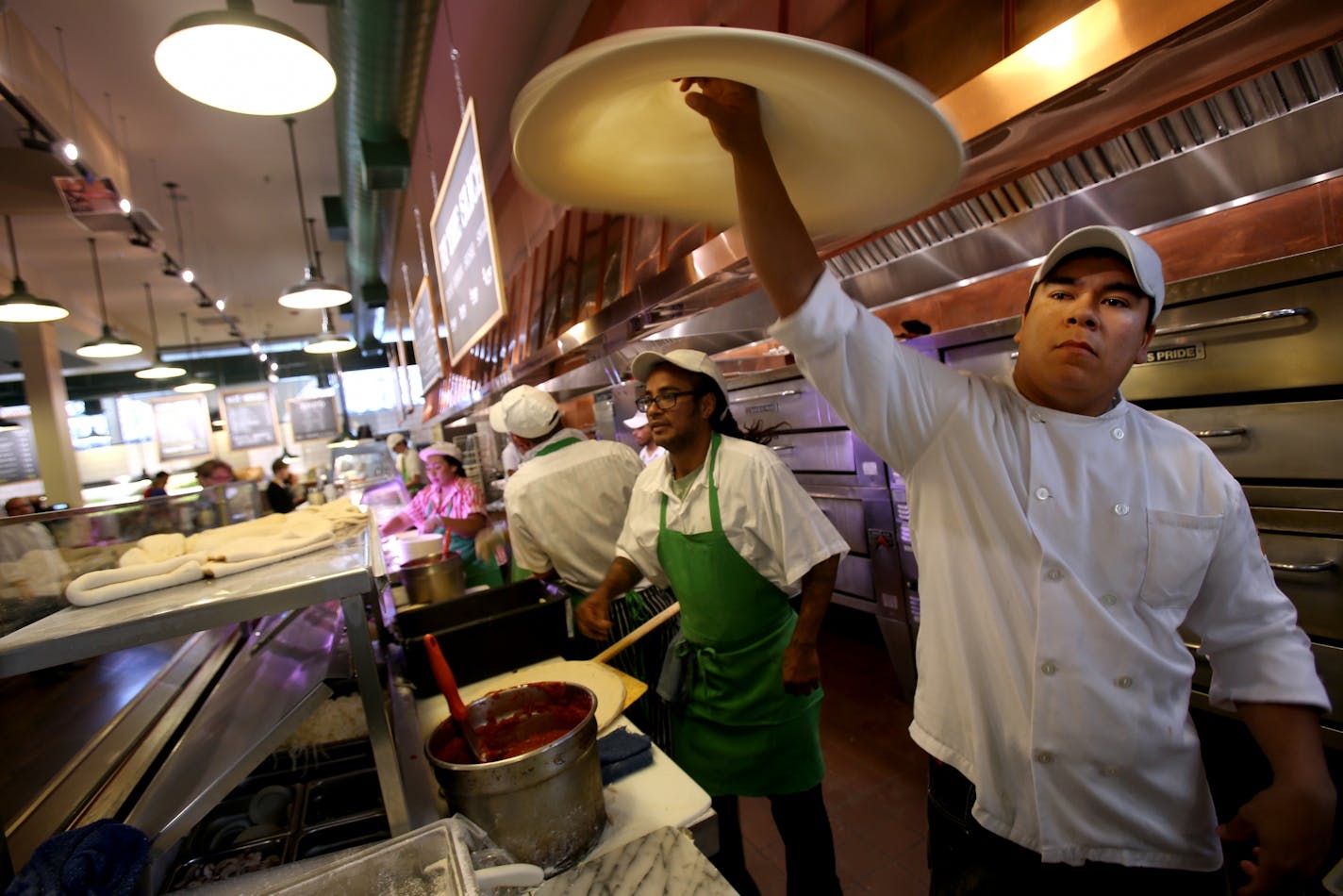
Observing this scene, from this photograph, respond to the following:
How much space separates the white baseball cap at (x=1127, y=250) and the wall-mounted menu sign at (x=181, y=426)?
1822 cm

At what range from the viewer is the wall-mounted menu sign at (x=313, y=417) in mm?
15891

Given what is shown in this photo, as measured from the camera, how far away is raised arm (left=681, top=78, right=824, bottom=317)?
0.86 meters

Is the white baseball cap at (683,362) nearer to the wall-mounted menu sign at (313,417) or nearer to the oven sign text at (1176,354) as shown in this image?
the oven sign text at (1176,354)

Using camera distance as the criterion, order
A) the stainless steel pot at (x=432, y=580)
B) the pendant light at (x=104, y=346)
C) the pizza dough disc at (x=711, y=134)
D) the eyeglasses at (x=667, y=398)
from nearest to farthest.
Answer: the pizza dough disc at (x=711, y=134) < the eyeglasses at (x=667, y=398) < the stainless steel pot at (x=432, y=580) < the pendant light at (x=104, y=346)

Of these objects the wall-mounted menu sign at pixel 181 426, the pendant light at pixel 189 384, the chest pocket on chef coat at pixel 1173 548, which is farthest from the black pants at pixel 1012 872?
the wall-mounted menu sign at pixel 181 426

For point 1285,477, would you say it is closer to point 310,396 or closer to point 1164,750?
point 1164,750

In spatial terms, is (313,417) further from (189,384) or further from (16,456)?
(16,456)

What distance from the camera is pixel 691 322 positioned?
381 cm

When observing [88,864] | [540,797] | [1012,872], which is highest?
[88,864]

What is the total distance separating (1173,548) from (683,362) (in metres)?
1.44

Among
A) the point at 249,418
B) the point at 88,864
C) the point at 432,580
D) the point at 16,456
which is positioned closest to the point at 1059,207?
→ the point at 432,580

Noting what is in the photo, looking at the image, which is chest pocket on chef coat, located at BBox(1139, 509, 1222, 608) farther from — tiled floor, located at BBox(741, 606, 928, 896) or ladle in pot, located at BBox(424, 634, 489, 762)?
tiled floor, located at BBox(741, 606, 928, 896)

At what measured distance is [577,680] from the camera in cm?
181

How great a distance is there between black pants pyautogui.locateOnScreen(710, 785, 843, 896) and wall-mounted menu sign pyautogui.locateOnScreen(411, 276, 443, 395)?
404 cm
